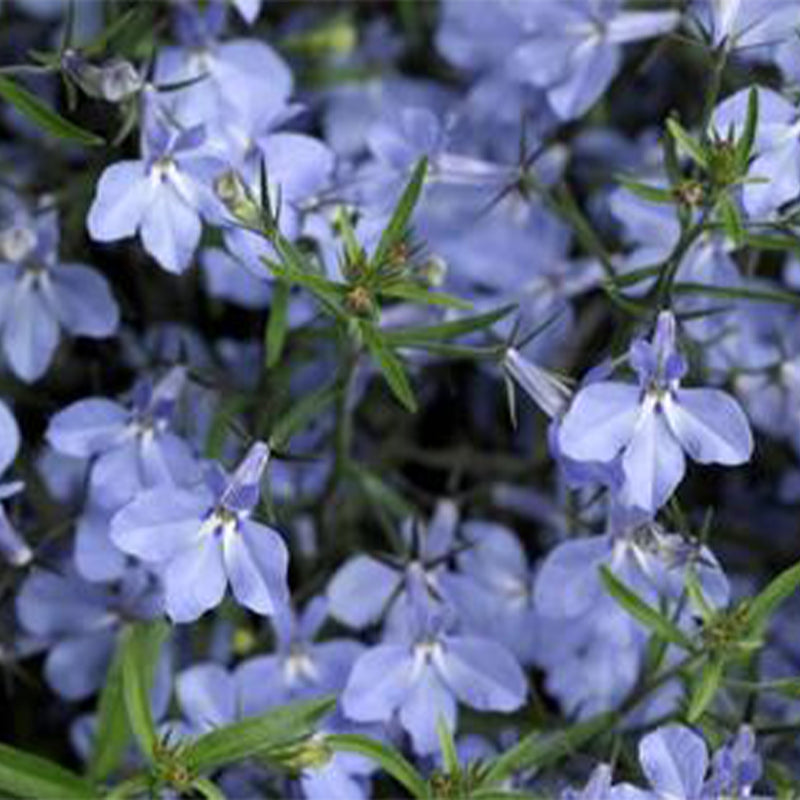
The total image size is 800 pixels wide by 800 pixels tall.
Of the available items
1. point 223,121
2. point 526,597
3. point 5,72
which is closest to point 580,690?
point 526,597

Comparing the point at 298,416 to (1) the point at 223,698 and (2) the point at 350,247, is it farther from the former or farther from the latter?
(1) the point at 223,698

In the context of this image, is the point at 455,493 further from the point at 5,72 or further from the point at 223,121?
the point at 5,72

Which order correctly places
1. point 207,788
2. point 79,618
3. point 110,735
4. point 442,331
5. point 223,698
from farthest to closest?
point 79,618, point 223,698, point 110,735, point 442,331, point 207,788

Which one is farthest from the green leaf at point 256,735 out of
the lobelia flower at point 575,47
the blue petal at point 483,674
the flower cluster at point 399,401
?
the lobelia flower at point 575,47

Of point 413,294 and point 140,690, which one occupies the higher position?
point 413,294

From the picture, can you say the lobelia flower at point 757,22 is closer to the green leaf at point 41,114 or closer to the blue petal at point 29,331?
the green leaf at point 41,114

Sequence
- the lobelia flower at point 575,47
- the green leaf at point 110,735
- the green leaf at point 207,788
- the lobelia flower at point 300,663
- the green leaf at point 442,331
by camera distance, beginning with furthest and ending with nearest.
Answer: the lobelia flower at point 575,47 → the lobelia flower at point 300,663 → the green leaf at point 110,735 → the green leaf at point 442,331 → the green leaf at point 207,788

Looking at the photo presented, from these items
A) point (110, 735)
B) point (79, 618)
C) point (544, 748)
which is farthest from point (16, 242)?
point (544, 748)
